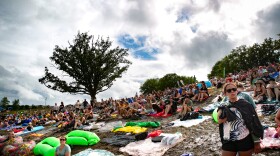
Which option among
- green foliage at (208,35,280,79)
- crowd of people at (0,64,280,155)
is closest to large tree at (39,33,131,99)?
crowd of people at (0,64,280,155)

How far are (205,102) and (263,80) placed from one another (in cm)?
486

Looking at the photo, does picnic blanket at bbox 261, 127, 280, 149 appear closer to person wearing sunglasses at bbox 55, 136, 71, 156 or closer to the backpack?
the backpack

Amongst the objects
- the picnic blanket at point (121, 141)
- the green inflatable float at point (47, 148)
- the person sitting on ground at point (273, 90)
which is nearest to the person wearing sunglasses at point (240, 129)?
the picnic blanket at point (121, 141)

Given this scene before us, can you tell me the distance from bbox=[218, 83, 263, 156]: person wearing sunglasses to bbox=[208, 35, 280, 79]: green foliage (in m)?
60.2

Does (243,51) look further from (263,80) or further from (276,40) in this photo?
(263,80)

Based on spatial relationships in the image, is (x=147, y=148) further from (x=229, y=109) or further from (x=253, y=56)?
(x=253, y=56)

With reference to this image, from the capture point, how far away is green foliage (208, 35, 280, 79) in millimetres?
58906

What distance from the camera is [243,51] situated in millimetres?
67188

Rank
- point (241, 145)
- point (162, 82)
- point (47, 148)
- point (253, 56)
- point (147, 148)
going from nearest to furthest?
point (241, 145), point (147, 148), point (47, 148), point (253, 56), point (162, 82)

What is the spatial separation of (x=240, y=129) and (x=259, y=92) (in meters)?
11.4

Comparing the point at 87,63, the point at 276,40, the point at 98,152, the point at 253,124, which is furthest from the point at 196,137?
the point at 276,40

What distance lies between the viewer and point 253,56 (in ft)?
206

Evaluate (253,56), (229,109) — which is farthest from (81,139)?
(253,56)

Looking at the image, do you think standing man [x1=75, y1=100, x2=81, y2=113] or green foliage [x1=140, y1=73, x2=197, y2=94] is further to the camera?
green foliage [x1=140, y1=73, x2=197, y2=94]
